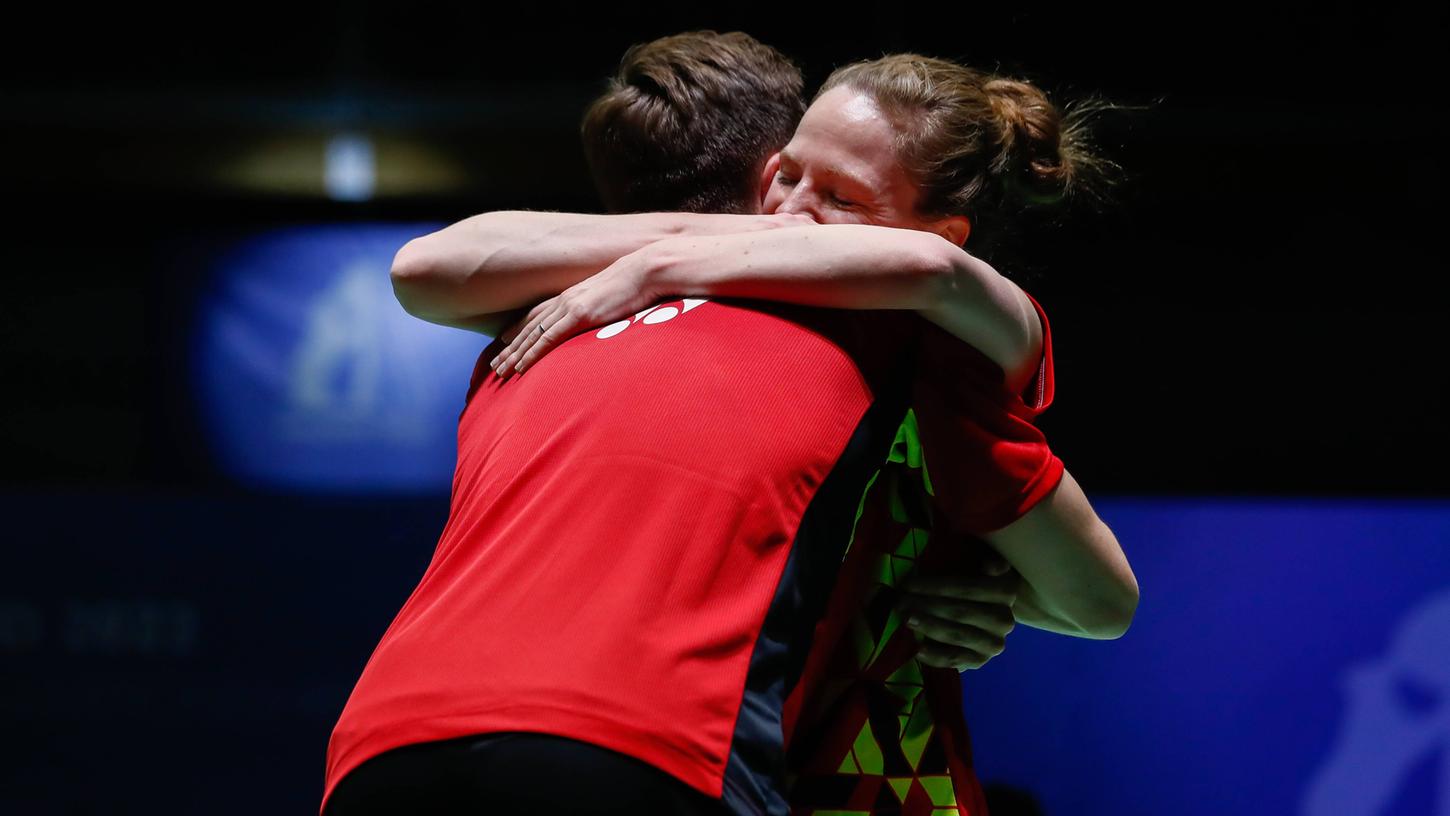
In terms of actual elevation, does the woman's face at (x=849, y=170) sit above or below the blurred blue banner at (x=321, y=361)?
above

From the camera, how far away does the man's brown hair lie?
116 cm

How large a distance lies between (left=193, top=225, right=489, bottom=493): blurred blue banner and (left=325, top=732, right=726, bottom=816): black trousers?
169cm

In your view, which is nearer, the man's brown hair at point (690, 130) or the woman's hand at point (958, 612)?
the woman's hand at point (958, 612)

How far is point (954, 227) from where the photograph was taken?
45.7 inches

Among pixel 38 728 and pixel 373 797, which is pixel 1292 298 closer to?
pixel 373 797

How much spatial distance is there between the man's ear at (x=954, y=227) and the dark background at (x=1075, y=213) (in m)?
1.30

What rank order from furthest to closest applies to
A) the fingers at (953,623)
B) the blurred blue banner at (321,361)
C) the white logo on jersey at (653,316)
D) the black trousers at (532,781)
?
the blurred blue banner at (321,361) < the fingers at (953,623) < the white logo on jersey at (653,316) < the black trousers at (532,781)

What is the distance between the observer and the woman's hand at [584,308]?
97 centimetres

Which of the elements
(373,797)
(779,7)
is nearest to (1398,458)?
(779,7)

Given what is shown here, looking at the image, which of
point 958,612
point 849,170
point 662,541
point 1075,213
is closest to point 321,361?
point 1075,213

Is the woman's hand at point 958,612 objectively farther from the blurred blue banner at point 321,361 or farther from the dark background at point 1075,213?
the blurred blue banner at point 321,361

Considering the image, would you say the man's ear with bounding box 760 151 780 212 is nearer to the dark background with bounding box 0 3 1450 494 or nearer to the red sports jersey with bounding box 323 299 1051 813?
the red sports jersey with bounding box 323 299 1051 813

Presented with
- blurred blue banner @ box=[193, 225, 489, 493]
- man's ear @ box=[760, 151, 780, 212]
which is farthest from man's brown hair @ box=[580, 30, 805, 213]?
blurred blue banner @ box=[193, 225, 489, 493]

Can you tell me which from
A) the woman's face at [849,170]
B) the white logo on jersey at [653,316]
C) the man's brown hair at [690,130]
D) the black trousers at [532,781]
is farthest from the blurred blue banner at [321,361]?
the black trousers at [532,781]
